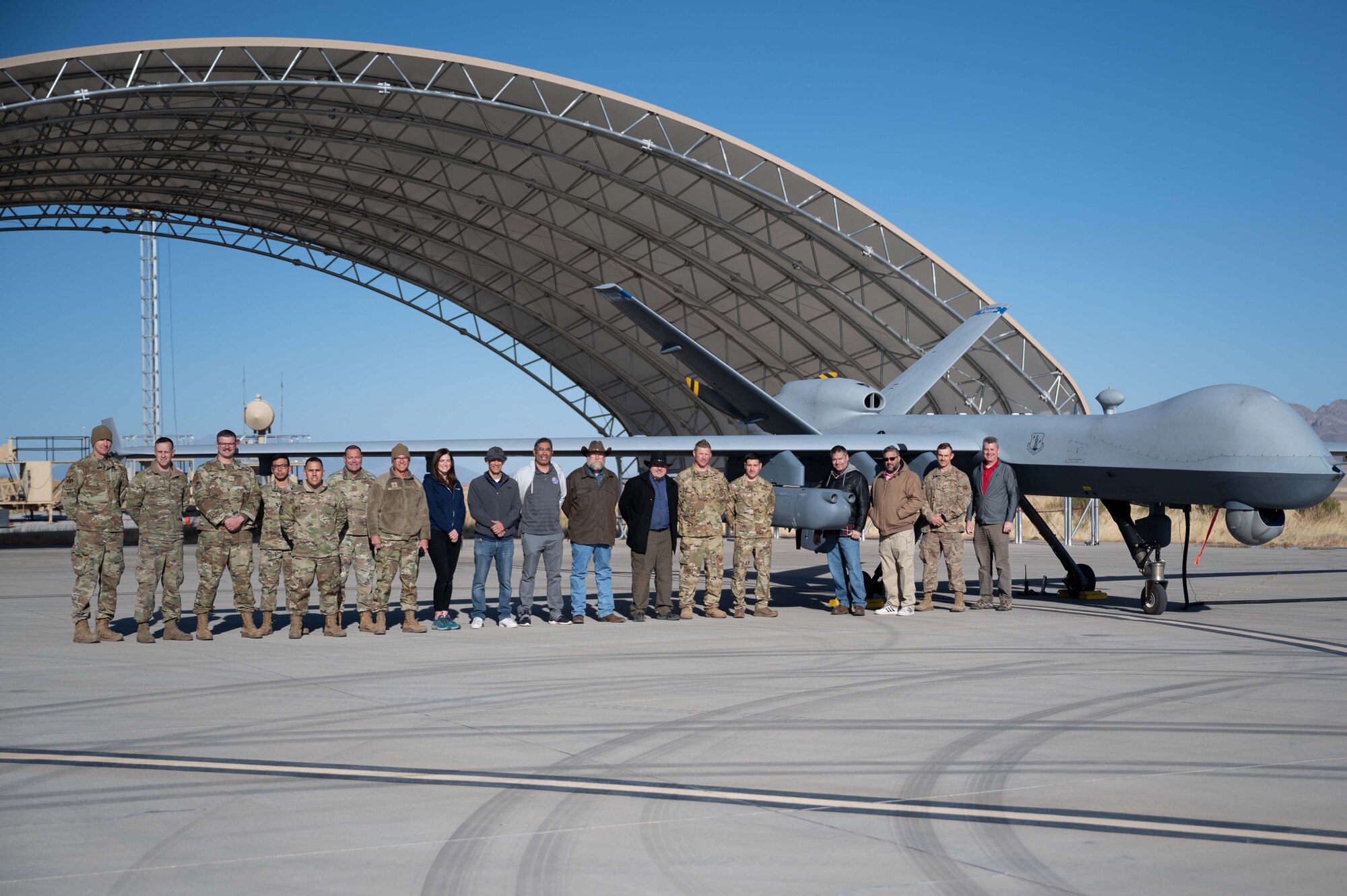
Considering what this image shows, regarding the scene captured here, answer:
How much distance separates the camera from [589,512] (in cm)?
1148

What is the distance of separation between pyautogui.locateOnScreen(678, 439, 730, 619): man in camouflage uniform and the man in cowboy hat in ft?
2.62

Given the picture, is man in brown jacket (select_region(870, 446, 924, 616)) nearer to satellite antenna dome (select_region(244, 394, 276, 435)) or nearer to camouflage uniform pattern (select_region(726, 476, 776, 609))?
camouflage uniform pattern (select_region(726, 476, 776, 609))

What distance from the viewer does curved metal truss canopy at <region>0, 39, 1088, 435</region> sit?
2397 centimetres

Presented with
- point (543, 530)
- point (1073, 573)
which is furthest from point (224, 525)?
point (1073, 573)

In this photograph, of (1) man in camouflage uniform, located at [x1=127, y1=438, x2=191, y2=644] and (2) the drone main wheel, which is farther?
(2) the drone main wheel

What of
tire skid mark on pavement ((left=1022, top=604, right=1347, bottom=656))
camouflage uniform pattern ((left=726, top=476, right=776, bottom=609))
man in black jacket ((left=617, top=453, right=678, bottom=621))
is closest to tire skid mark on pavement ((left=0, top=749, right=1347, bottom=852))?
tire skid mark on pavement ((left=1022, top=604, right=1347, bottom=656))

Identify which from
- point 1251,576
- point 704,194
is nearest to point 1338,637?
point 1251,576

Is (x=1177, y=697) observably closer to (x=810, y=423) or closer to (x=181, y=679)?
(x=181, y=679)

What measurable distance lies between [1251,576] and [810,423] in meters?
8.19

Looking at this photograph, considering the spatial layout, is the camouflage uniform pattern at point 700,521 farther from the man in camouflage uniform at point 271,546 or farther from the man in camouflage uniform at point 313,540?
the man in camouflage uniform at point 271,546

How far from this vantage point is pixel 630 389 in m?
41.2

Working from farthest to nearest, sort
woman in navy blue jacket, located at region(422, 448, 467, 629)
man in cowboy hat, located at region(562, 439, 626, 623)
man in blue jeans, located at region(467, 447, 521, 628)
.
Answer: man in cowboy hat, located at region(562, 439, 626, 623) → woman in navy blue jacket, located at region(422, 448, 467, 629) → man in blue jeans, located at region(467, 447, 521, 628)

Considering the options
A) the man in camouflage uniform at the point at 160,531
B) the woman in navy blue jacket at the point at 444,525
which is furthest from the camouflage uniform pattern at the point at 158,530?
the woman in navy blue jacket at the point at 444,525

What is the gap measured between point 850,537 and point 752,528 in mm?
1145
